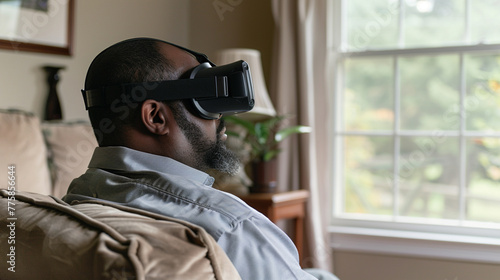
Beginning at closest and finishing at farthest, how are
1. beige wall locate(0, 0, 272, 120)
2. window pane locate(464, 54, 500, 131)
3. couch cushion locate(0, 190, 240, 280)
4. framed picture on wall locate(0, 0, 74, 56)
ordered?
couch cushion locate(0, 190, 240, 280) → framed picture on wall locate(0, 0, 74, 56) → beige wall locate(0, 0, 272, 120) → window pane locate(464, 54, 500, 131)

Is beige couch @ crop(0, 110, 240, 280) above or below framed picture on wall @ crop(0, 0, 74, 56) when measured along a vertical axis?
below

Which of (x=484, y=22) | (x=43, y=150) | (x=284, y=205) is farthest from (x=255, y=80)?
(x=484, y=22)

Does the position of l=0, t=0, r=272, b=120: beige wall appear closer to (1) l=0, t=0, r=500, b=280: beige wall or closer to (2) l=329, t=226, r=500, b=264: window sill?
(1) l=0, t=0, r=500, b=280: beige wall

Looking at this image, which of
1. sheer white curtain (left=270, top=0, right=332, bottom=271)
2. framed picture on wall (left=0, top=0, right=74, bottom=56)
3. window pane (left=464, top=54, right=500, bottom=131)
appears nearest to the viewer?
framed picture on wall (left=0, top=0, right=74, bottom=56)

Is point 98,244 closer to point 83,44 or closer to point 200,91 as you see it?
point 200,91

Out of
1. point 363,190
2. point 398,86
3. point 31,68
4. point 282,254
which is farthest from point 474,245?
point 31,68

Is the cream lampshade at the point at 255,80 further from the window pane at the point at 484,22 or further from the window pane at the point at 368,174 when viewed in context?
the window pane at the point at 484,22

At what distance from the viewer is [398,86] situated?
2.91 m

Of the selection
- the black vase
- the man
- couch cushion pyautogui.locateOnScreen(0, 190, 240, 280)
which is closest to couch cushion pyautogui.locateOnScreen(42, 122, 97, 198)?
the black vase

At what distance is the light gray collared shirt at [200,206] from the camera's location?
0.81 m

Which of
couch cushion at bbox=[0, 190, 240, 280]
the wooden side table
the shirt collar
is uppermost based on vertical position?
the shirt collar

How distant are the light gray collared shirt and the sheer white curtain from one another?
6.51 feet

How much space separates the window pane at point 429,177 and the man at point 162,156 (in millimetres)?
1977

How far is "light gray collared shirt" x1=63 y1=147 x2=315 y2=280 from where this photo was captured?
0.81m
